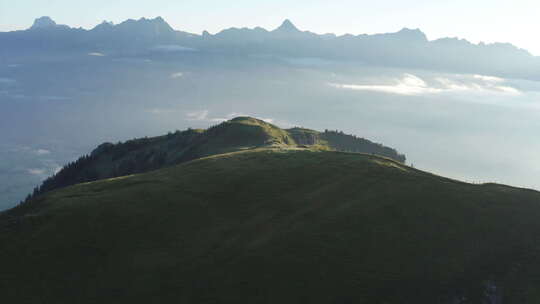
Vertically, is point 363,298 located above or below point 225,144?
below

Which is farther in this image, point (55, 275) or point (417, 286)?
point (55, 275)

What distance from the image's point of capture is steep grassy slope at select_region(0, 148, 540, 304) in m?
49.6

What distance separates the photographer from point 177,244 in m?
61.7

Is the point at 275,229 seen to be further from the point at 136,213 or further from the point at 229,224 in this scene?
the point at 136,213

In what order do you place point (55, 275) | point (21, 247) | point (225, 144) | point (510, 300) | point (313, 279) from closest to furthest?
point (510, 300) < point (313, 279) < point (55, 275) < point (21, 247) < point (225, 144)

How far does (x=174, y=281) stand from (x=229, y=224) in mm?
15165

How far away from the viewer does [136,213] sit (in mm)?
70438

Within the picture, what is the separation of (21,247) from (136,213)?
1656cm

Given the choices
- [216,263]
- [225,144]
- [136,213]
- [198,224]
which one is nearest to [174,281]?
[216,263]

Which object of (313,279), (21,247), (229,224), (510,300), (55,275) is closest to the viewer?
(510,300)

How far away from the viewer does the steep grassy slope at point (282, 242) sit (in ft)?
163

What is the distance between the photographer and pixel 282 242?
192ft

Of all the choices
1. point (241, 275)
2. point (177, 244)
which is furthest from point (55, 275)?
point (241, 275)

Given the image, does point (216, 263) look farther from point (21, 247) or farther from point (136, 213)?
point (21, 247)
